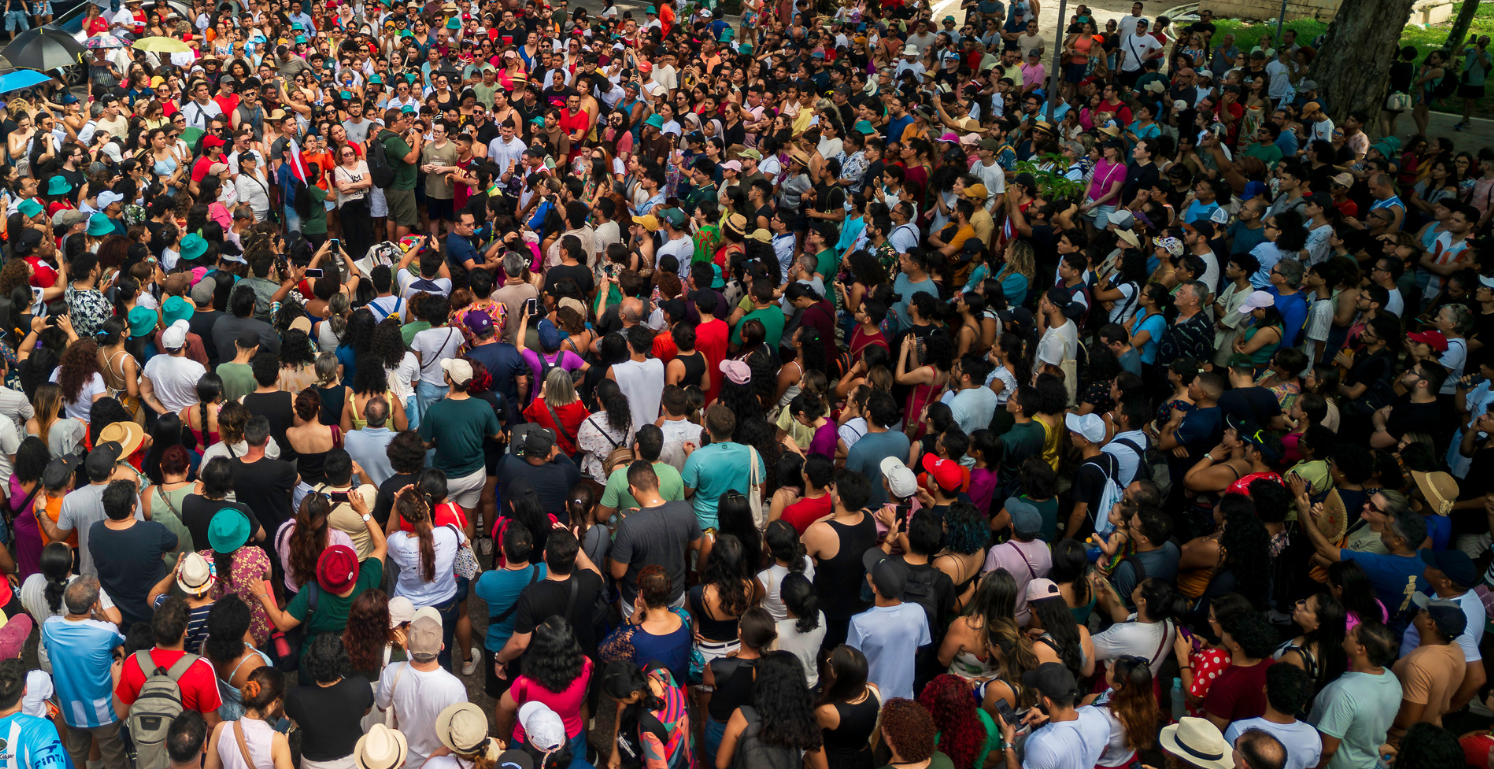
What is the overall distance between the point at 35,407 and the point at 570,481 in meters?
3.41

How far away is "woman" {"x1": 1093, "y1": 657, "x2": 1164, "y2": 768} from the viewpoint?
169 inches

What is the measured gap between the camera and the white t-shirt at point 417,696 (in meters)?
4.30

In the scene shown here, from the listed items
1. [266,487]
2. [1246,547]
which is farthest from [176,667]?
[1246,547]

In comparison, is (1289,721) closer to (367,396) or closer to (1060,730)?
(1060,730)

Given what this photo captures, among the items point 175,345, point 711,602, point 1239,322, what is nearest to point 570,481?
point 711,602

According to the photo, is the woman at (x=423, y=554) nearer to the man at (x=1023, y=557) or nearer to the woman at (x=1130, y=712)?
the man at (x=1023, y=557)

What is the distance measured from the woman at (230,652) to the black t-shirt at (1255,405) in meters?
5.71

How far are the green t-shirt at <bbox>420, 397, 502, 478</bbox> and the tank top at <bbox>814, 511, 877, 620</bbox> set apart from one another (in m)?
2.21

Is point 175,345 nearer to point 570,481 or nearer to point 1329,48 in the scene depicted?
point 570,481

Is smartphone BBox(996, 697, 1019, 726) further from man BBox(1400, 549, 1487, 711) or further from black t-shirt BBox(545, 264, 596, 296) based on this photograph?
black t-shirt BBox(545, 264, 596, 296)

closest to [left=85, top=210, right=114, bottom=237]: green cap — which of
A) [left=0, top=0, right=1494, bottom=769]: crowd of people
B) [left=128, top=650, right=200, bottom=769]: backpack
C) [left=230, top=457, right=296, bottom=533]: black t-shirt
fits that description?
[left=0, top=0, right=1494, bottom=769]: crowd of people

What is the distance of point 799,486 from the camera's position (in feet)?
18.6

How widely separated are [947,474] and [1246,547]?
1591mm

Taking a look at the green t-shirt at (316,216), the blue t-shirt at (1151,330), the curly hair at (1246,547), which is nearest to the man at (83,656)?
the curly hair at (1246,547)
